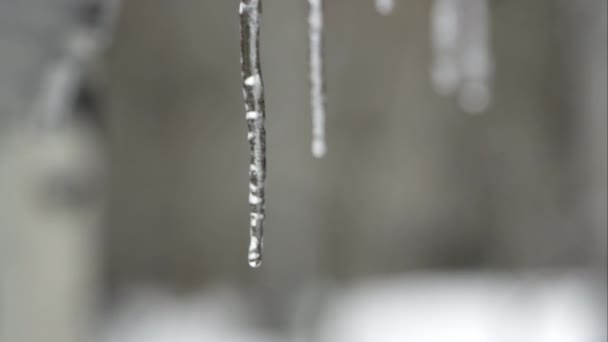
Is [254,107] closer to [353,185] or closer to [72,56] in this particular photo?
[72,56]

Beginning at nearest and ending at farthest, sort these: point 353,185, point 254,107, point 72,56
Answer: point 254,107 < point 72,56 < point 353,185

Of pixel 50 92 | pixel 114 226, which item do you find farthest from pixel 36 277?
pixel 114 226

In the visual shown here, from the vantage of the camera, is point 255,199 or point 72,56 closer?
point 255,199

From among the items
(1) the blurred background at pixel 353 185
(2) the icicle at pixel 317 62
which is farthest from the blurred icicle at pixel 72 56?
(1) the blurred background at pixel 353 185

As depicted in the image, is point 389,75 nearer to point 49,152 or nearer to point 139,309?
point 139,309

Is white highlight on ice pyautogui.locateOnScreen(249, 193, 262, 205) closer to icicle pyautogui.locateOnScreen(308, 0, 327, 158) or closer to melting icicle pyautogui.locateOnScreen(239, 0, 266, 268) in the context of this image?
melting icicle pyautogui.locateOnScreen(239, 0, 266, 268)

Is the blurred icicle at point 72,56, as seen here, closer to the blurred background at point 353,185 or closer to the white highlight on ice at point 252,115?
the white highlight on ice at point 252,115

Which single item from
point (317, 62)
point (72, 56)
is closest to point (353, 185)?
point (72, 56)
